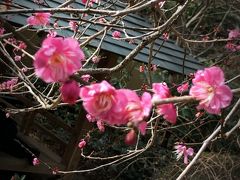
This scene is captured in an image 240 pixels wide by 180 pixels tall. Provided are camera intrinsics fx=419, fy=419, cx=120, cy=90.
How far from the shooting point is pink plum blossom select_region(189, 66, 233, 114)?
1.21 m

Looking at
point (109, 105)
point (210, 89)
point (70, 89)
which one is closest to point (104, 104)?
point (109, 105)

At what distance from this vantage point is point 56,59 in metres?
1.08

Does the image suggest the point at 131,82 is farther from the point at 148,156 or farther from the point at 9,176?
the point at 9,176

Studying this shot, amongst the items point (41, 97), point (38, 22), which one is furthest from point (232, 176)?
point (41, 97)

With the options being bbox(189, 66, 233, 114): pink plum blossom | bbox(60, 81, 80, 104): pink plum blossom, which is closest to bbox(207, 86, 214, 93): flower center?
bbox(189, 66, 233, 114): pink plum blossom

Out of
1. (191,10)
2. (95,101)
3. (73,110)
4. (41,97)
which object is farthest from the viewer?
(191,10)

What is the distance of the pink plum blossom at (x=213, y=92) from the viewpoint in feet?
3.98

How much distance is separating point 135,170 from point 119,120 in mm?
5834

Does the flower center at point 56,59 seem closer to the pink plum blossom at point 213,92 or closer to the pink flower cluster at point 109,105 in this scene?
the pink flower cluster at point 109,105

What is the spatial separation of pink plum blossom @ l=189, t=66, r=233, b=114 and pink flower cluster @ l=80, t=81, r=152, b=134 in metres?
0.22

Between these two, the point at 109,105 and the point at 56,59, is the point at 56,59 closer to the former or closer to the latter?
the point at 56,59

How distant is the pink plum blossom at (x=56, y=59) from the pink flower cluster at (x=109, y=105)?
7 centimetres

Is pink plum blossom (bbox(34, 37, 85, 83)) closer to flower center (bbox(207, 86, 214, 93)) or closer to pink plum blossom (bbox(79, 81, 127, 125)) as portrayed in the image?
pink plum blossom (bbox(79, 81, 127, 125))

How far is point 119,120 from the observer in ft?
3.45
